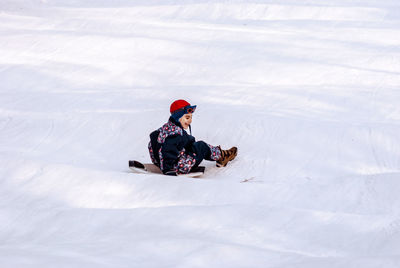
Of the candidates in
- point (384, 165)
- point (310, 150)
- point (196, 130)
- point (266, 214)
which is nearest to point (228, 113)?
point (196, 130)

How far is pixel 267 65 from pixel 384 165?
3787 mm

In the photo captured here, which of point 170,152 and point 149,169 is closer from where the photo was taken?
point 170,152

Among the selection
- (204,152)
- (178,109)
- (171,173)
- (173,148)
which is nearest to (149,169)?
(171,173)

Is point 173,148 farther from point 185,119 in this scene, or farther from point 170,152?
point 185,119

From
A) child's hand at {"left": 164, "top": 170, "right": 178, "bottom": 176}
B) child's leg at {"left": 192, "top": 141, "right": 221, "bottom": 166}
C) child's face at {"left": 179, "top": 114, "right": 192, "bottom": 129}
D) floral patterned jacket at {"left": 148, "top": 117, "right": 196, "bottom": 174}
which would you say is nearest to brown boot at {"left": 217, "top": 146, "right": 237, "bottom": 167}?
child's leg at {"left": 192, "top": 141, "right": 221, "bottom": 166}

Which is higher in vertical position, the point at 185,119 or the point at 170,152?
the point at 185,119

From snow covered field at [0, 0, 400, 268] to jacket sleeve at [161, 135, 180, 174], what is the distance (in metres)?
0.18

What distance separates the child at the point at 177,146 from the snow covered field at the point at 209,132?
9.4 inches

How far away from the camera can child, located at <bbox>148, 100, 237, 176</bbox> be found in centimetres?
491

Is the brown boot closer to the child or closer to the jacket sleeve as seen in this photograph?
the child

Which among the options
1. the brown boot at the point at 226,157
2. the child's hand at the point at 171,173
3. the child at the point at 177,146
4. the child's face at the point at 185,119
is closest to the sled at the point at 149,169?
the child at the point at 177,146

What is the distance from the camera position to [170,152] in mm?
4906

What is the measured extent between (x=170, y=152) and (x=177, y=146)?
0.10m

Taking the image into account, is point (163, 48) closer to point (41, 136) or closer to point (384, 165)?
point (41, 136)
